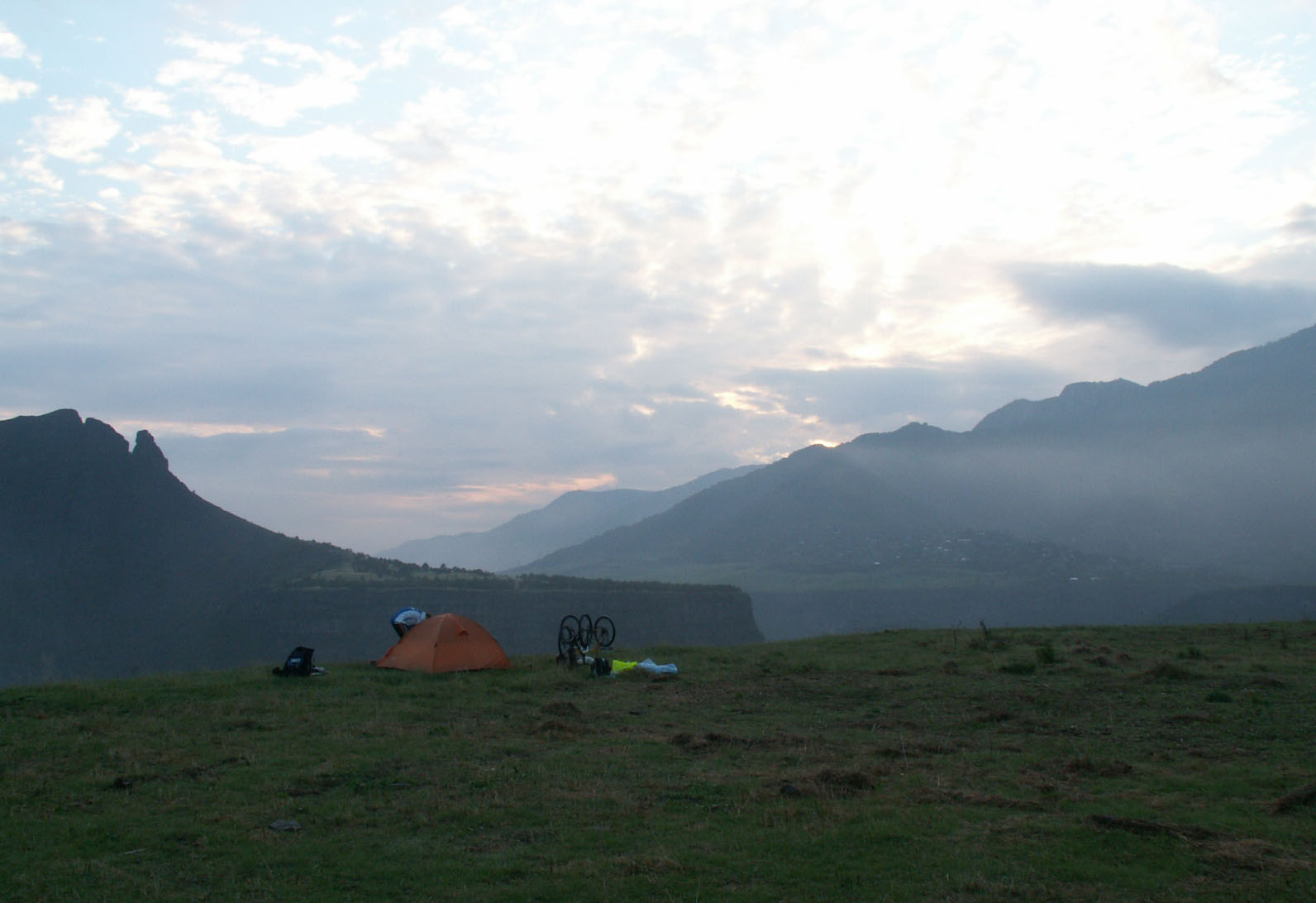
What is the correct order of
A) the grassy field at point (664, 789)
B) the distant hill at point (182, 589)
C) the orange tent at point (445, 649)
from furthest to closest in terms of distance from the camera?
the distant hill at point (182, 589)
the orange tent at point (445, 649)
the grassy field at point (664, 789)

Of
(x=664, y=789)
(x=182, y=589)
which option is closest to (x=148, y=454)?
(x=182, y=589)

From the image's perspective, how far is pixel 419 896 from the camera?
8.55 m

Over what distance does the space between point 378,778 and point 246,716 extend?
5.80 m

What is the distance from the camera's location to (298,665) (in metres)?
22.2

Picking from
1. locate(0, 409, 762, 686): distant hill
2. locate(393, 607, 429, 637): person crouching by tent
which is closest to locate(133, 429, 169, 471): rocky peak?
locate(0, 409, 762, 686): distant hill

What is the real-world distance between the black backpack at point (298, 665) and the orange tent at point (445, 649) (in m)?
2.04

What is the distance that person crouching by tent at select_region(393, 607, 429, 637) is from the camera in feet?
83.8

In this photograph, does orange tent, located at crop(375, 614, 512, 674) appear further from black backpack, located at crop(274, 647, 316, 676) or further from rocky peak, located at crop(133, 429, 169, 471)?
rocky peak, located at crop(133, 429, 169, 471)

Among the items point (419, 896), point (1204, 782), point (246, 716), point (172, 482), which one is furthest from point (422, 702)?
point (172, 482)

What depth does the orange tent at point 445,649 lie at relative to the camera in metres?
23.4

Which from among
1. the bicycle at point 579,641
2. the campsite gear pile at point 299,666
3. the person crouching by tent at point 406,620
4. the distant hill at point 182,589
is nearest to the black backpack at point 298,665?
the campsite gear pile at point 299,666

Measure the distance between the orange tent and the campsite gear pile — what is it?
2000mm

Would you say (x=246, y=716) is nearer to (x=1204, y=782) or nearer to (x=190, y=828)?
(x=190, y=828)

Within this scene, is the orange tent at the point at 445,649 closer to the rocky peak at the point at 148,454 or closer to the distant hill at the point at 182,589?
the distant hill at the point at 182,589
